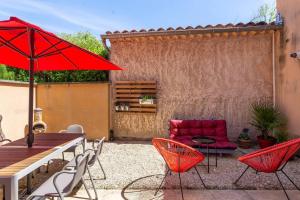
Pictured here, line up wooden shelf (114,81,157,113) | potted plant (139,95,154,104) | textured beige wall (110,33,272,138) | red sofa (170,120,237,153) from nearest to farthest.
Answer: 1. red sofa (170,120,237,153)
2. textured beige wall (110,33,272,138)
3. potted plant (139,95,154,104)
4. wooden shelf (114,81,157,113)

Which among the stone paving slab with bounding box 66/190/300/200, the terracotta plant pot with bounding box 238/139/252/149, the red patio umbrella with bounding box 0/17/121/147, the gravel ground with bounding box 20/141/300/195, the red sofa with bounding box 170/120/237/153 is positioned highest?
the red patio umbrella with bounding box 0/17/121/147

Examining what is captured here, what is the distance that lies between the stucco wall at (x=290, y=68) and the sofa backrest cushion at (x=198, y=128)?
1920 millimetres

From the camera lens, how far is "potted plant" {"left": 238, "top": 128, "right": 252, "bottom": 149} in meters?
7.09

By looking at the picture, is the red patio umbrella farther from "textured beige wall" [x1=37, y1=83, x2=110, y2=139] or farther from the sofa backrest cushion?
the sofa backrest cushion

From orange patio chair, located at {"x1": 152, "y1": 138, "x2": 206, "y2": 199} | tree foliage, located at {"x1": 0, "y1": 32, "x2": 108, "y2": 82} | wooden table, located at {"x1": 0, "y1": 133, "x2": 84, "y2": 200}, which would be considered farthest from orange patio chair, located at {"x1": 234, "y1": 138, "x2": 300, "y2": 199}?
tree foliage, located at {"x1": 0, "y1": 32, "x2": 108, "y2": 82}

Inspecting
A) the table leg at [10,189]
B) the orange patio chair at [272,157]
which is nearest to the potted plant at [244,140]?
the orange patio chair at [272,157]

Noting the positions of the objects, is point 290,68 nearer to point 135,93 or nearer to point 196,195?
point 135,93

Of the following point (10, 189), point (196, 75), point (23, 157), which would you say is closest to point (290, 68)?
point (196, 75)

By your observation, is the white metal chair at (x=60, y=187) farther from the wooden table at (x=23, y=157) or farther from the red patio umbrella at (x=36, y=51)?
the red patio umbrella at (x=36, y=51)

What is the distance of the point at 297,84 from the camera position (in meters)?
6.32

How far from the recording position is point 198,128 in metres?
7.00

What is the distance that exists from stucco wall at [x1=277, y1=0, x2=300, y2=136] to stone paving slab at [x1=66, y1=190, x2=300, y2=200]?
324 cm

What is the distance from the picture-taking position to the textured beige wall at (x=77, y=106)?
8.10m

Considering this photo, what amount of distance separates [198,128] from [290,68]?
3.26m
